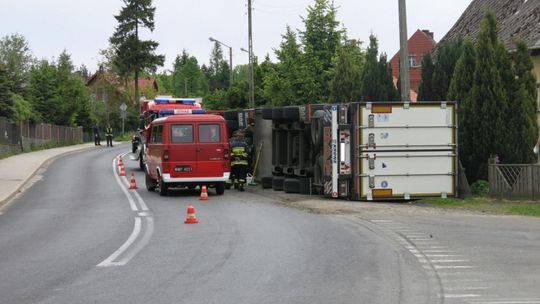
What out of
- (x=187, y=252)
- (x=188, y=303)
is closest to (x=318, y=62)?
(x=187, y=252)

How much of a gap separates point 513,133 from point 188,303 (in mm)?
15492

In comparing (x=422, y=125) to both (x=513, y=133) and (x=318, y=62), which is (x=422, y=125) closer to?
(x=513, y=133)

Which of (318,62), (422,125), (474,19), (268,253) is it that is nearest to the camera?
(268,253)

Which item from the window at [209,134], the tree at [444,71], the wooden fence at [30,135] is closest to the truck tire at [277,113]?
the window at [209,134]

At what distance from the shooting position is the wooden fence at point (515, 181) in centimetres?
1977

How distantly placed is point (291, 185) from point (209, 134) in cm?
284

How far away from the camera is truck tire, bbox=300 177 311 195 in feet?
73.7

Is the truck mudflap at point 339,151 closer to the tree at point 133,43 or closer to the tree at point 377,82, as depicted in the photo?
the tree at point 377,82

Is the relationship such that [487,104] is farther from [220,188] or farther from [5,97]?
[5,97]

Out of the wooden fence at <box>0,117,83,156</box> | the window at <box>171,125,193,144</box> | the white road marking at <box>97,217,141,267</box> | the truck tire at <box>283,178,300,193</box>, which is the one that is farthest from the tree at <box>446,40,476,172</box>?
the wooden fence at <box>0,117,83,156</box>

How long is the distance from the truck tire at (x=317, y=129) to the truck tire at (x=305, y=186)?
50.4 inches

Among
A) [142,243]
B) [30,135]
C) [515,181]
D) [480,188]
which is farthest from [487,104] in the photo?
[30,135]

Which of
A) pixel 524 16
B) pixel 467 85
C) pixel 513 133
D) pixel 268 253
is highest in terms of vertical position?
pixel 524 16

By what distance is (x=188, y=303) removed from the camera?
8023 mm
